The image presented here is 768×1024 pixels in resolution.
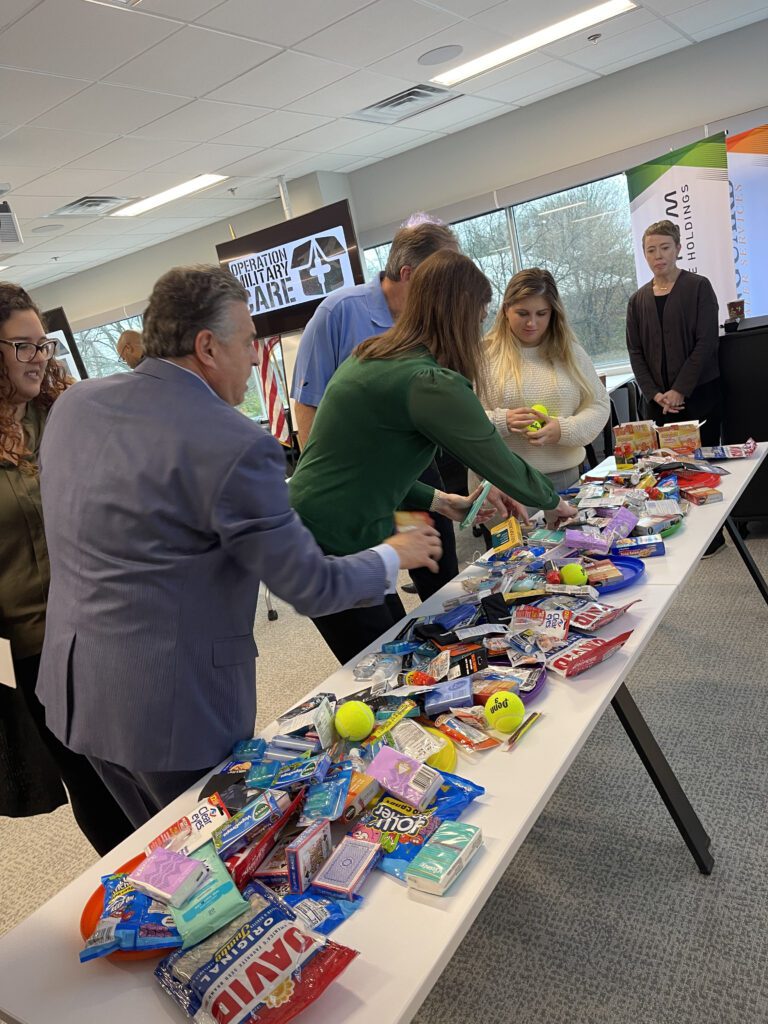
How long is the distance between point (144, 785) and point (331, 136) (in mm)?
5564

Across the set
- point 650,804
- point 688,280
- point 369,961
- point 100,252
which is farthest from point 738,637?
point 100,252

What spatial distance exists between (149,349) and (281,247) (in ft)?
16.8

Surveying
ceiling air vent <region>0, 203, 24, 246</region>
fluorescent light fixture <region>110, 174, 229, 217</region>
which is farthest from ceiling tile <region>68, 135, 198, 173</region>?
fluorescent light fixture <region>110, 174, 229, 217</region>

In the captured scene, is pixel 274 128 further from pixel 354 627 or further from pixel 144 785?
pixel 144 785

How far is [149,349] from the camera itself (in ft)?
3.88

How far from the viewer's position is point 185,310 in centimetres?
114

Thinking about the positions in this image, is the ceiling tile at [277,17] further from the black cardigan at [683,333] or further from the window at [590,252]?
the window at [590,252]

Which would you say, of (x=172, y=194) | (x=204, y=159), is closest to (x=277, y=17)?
(x=204, y=159)

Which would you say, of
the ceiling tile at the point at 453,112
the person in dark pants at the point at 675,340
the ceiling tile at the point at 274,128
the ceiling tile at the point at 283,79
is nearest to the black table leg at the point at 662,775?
the person in dark pants at the point at 675,340

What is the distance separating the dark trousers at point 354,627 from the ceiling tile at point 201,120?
3811 mm

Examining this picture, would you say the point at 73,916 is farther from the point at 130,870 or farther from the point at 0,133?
the point at 0,133

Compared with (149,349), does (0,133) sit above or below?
above

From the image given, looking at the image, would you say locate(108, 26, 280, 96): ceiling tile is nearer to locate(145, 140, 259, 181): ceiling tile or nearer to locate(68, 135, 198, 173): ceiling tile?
locate(68, 135, 198, 173): ceiling tile

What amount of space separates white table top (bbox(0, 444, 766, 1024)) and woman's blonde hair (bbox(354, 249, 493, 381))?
2.65 feet
